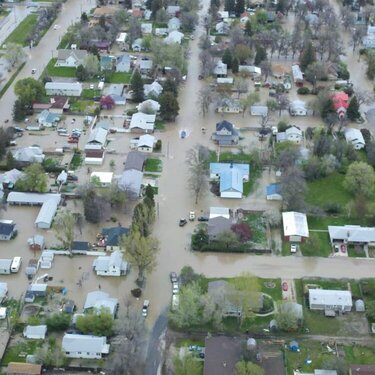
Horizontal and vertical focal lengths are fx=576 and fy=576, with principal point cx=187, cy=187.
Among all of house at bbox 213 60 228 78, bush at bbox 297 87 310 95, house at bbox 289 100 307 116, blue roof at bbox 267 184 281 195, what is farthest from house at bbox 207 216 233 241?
house at bbox 213 60 228 78

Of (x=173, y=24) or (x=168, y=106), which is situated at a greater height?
(x=168, y=106)

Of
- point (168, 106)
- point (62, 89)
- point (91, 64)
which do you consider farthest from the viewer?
point (91, 64)

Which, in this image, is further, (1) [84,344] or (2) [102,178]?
(2) [102,178]

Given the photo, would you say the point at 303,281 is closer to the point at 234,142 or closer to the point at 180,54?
the point at 234,142

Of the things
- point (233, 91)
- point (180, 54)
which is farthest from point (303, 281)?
point (180, 54)

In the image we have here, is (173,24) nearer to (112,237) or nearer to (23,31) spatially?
(23,31)

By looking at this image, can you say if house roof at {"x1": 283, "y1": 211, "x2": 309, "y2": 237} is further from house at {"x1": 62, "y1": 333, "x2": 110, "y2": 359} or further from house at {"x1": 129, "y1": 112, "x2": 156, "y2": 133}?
Answer: house at {"x1": 129, "y1": 112, "x2": 156, "y2": 133}

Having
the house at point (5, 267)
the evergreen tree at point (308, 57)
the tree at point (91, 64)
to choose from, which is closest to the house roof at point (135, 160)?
the house at point (5, 267)

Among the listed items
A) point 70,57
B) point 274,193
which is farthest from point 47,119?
point 274,193
